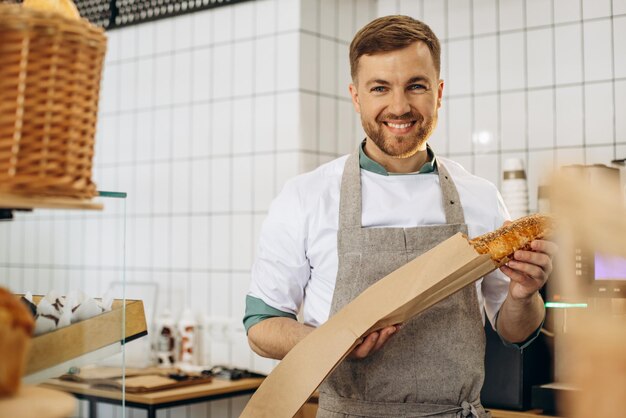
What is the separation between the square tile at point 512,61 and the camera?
3.48 m

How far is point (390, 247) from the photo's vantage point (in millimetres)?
2010

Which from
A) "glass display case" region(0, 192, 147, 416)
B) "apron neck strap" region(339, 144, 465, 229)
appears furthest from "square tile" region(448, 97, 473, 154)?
"glass display case" region(0, 192, 147, 416)

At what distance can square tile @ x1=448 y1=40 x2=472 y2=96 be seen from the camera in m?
3.64

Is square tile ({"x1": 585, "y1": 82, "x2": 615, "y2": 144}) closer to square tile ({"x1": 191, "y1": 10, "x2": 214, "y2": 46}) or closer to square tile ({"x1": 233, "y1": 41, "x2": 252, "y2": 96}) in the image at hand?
square tile ({"x1": 233, "y1": 41, "x2": 252, "y2": 96})

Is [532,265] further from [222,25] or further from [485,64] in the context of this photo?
[222,25]

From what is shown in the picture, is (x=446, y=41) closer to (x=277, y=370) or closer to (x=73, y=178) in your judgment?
(x=277, y=370)

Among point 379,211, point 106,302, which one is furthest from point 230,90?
point 106,302

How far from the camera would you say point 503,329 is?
6.72ft

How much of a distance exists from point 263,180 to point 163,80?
801 millimetres

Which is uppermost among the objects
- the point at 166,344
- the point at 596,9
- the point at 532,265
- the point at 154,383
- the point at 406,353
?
the point at 596,9

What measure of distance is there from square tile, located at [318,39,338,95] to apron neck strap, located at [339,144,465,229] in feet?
5.31

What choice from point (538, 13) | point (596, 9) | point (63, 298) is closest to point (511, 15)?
point (538, 13)

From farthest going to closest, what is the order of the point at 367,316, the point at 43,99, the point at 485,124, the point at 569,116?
the point at 485,124 → the point at 569,116 → the point at 367,316 → the point at 43,99

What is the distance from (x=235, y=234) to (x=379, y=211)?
5.67 feet
